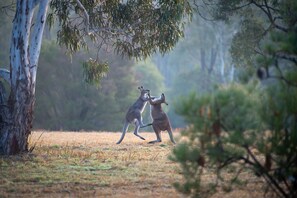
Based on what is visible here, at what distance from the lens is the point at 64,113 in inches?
1388

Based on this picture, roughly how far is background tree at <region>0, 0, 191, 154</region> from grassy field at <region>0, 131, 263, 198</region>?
2.83 feet

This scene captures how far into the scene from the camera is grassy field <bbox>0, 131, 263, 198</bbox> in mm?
8688

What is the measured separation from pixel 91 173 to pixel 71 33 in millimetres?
5152

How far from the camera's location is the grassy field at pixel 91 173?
8688mm

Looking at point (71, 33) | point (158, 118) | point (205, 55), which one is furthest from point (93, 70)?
point (205, 55)

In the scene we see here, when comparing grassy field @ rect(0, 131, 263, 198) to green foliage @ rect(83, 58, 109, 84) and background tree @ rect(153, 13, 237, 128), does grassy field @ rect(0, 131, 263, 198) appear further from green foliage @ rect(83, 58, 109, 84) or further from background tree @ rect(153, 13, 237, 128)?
background tree @ rect(153, 13, 237, 128)

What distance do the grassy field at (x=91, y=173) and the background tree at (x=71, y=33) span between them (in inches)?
34.0

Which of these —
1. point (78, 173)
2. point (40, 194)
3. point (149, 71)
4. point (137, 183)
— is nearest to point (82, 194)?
point (40, 194)

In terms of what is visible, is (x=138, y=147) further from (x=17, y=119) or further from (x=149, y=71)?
(x=149, y=71)

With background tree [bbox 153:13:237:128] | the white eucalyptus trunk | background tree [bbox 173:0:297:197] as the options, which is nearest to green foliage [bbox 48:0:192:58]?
the white eucalyptus trunk

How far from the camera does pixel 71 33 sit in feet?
47.4

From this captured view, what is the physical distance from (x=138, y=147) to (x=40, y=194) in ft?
21.1

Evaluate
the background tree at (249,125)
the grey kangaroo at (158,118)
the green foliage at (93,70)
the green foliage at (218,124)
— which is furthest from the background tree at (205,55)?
the green foliage at (218,124)

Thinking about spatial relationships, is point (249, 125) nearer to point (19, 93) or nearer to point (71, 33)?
point (19, 93)
